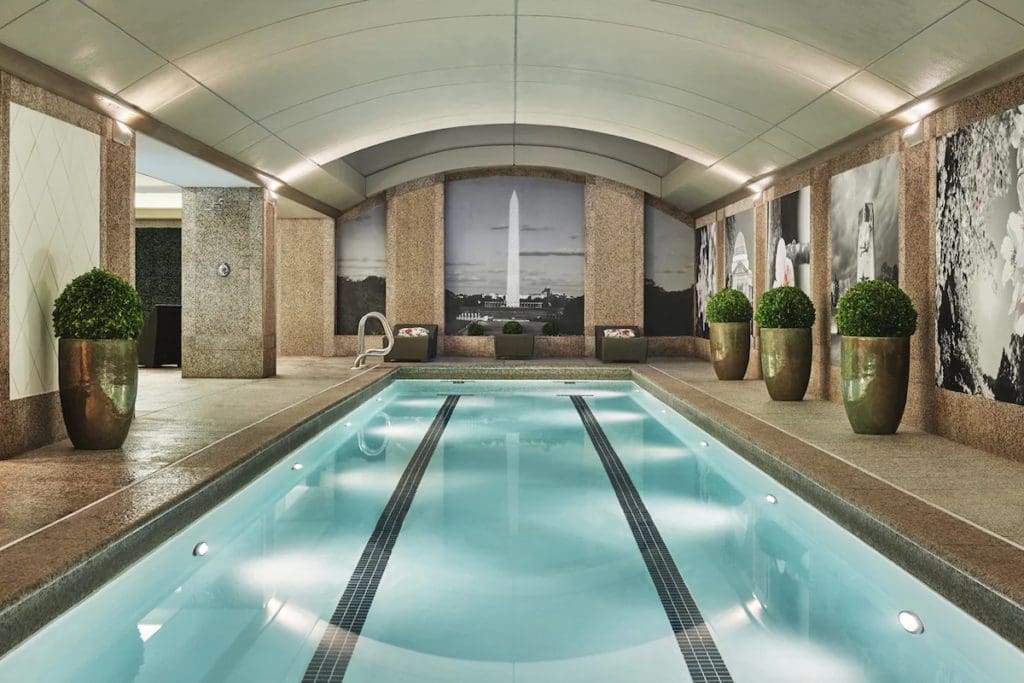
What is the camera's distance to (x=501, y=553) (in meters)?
4.70

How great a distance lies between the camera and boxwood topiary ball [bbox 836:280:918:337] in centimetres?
716

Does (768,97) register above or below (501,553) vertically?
above

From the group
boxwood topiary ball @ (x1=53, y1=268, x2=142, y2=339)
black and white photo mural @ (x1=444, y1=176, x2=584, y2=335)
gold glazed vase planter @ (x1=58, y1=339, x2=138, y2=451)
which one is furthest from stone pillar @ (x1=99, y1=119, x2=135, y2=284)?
black and white photo mural @ (x1=444, y1=176, x2=584, y2=335)

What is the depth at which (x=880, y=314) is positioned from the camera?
23.5 ft

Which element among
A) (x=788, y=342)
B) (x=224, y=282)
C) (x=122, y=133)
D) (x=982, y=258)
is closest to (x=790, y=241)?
(x=788, y=342)

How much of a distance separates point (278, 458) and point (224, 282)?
634 centimetres

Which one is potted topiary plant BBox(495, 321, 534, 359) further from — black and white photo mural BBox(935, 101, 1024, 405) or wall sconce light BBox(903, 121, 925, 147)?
black and white photo mural BBox(935, 101, 1024, 405)

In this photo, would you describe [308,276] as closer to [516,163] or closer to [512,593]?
[516,163]

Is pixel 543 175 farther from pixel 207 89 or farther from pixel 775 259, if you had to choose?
pixel 207 89

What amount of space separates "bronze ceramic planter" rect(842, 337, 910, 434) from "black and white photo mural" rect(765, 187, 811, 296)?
12.0 feet

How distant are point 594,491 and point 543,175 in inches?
473

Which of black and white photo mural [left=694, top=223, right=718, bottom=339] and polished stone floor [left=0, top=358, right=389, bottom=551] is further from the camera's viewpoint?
black and white photo mural [left=694, top=223, right=718, bottom=339]

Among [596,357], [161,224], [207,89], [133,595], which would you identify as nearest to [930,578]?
[133,595]

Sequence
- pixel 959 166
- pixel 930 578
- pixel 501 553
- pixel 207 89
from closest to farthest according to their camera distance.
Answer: pixel 930 578 → pixel 501 553 → pixel 959 166 → pixel 207 89
